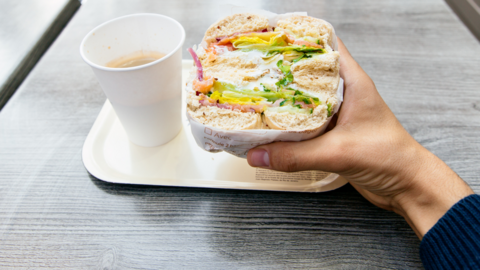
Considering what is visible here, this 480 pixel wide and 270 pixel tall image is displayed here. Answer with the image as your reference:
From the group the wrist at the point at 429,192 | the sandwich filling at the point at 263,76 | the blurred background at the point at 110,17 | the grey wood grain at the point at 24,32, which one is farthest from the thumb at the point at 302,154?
the grey wood grain at the point at 24,32

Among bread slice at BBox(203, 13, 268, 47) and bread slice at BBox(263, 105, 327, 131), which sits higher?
bread slice at BBox(203, 13, 268, 47)

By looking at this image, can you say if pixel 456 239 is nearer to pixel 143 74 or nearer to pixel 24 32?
pixel 143 74

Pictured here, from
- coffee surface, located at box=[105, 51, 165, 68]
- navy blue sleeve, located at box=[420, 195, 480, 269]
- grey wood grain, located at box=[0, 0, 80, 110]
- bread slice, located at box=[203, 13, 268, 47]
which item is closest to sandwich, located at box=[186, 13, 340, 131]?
bread slice, located at box=[203, 13, 268, 47]

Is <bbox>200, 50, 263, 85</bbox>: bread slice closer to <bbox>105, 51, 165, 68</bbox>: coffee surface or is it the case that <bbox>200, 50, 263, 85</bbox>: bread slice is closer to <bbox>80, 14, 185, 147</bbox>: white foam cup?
<bbox>80, 14, 185, 147</bbox>: white foam cup

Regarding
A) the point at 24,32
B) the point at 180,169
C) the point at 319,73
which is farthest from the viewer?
the point at 24,32

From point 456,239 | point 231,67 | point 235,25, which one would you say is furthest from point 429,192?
point 235,25
